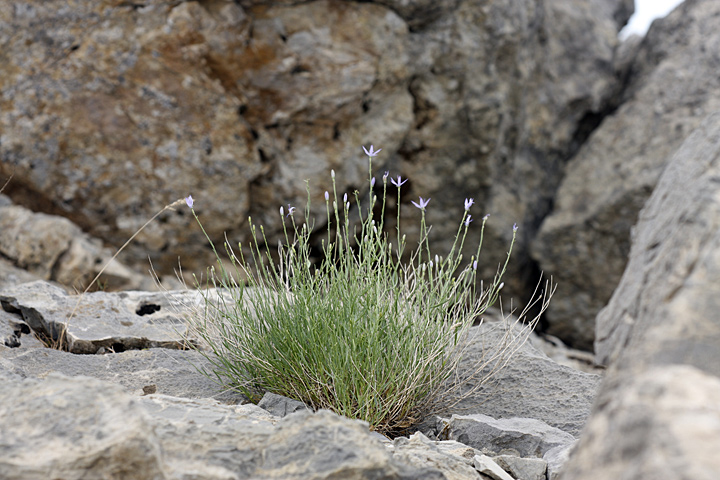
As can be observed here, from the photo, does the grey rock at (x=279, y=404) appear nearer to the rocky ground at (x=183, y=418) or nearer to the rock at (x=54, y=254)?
the rocky ground at (x=183, y=418)

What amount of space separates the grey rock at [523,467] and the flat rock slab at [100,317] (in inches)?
60.2

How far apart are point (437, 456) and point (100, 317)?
200 centimetres

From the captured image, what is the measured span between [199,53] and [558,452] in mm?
3921

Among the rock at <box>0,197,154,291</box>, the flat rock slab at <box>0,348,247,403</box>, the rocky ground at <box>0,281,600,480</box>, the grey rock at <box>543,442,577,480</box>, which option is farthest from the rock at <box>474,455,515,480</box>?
the rock at <box>0,197,154,291</box>

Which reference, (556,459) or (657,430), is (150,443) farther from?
(556,459)

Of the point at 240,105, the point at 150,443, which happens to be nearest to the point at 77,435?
the point at 150,443

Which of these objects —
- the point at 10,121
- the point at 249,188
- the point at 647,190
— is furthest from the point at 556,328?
the point at 10,121

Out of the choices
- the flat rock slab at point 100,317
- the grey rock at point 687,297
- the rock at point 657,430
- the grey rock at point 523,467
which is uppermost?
the grey rock at point 687,297

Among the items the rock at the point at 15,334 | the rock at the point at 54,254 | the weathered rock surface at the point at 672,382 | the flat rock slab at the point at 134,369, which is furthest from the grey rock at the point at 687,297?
the rock at the point at 54,254

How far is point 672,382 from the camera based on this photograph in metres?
1.07

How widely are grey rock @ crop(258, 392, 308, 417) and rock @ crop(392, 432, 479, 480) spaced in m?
0.40

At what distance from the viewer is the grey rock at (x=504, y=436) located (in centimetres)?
234

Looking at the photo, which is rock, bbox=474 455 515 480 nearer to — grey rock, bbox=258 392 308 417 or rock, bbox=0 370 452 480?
rock, bbox=0 370 452 480

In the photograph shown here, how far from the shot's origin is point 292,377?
2498 millimetres
